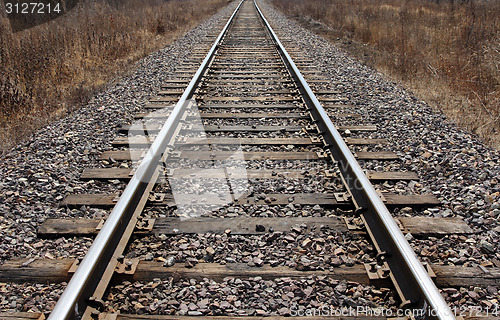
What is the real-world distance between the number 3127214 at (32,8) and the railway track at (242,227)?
10286 millimetres

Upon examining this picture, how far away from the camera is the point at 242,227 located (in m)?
3.07

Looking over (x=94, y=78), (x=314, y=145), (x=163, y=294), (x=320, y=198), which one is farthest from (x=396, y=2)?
(x=163, y=294)

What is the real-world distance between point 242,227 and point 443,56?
22.9ft

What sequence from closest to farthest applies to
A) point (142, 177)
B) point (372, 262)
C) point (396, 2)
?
point (372, 262) < point (142, 177) < point (396, 2)

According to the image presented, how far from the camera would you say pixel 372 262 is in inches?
105

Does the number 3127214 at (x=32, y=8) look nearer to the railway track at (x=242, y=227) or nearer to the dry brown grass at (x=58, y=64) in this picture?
the dry brown grass at (x=58, y=64)

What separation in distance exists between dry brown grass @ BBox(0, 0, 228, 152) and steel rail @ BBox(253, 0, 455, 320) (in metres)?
3.85

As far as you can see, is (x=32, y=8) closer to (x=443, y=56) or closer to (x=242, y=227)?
(x=443, y=56)

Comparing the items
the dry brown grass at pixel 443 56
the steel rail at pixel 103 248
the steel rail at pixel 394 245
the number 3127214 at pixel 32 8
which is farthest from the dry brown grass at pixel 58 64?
the dry brown grass at pixel 443 56

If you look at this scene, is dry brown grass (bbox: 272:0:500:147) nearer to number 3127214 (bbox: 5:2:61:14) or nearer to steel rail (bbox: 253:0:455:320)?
steel rail (bbox: 253:0:455:320)

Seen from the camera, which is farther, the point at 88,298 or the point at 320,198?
the point at 320,198

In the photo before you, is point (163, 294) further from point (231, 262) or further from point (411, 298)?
point (411, 298)

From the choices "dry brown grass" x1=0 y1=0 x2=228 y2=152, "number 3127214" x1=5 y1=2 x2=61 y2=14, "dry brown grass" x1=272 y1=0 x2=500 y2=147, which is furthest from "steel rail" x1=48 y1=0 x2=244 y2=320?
"number 3127214" x1=5 y1=2 x2=61 y2=14

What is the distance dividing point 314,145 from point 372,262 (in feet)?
6.68
